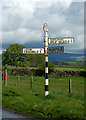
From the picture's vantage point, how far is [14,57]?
68.8m

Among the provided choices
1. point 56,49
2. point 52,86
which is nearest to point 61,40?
point 56,49

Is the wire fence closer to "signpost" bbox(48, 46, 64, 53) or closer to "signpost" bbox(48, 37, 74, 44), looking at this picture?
"signpost" bbox(48, 46, 64, 53)

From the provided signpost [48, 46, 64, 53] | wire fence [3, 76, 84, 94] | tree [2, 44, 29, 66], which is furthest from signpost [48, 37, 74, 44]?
tree [2, 44, 29, 66]

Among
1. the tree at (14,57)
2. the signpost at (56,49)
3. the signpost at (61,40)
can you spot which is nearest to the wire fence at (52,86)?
the signpost at (56,49)

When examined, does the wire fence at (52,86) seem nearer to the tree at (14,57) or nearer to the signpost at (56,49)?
the signpost at (56,49)

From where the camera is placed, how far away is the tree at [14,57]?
6788 centimetres

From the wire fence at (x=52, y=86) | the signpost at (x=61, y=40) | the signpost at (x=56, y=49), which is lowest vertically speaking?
the wire fence at (x=52, y=86)

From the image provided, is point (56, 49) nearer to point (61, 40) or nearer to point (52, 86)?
point (61, 40)

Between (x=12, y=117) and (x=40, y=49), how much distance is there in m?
5.48

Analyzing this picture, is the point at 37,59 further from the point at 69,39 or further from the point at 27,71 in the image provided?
the point at 69,39

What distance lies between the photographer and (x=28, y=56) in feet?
235

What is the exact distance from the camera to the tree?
67.9m

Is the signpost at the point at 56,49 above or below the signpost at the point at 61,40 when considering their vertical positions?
below

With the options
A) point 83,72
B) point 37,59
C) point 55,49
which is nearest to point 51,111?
point 55,49
